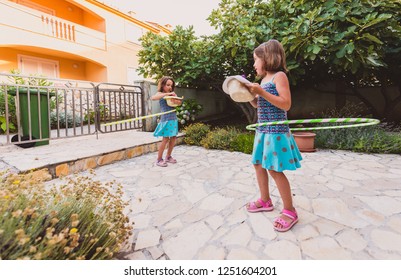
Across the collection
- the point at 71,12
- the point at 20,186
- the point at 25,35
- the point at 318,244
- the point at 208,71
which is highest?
the point at 71,12

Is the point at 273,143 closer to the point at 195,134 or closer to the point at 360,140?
the point at 360,140

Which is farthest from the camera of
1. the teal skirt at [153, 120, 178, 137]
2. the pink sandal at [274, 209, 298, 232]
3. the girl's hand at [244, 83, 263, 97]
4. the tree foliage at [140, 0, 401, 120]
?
the tree foliage at [140, 0, 401, 120]

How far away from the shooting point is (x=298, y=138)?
15.7ft

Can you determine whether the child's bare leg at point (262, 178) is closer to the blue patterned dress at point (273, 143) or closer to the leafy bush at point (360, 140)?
the blue patterned dress at point (273, 143)

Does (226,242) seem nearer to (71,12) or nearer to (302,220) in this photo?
(302,220)

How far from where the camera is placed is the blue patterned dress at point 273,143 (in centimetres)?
178

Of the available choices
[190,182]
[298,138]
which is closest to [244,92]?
[190,182]

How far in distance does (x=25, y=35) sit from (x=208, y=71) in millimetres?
8802

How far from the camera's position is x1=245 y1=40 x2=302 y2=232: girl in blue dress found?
5.66 ft

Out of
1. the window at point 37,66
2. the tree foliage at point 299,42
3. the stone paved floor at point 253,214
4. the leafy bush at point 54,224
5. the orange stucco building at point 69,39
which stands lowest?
the stone paved floor at point 253,214

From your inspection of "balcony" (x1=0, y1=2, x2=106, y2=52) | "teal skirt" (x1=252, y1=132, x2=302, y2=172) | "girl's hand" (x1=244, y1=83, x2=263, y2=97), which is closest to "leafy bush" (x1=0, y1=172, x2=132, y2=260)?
"teal skirt" (x1=252, y1=132, x2=302, y2=172)

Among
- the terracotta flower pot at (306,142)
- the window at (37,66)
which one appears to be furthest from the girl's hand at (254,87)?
the window at (37,66)

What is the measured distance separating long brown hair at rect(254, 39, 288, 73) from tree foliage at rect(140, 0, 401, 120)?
2.60 metres

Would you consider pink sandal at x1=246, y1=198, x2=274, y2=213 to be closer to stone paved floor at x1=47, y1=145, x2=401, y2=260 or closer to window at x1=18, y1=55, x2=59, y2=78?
stone paved floor at x1=47, y1=145, x2=401, y2=260
